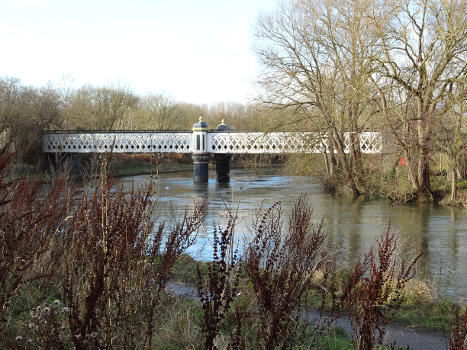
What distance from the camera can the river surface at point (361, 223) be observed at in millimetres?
10070

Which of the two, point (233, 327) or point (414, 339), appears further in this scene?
point (414, 339)

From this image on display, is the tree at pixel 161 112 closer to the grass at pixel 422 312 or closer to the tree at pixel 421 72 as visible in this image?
the tree at pixel 421 72

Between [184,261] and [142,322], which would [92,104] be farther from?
[142,322]

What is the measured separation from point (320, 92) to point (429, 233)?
1097 centimetres

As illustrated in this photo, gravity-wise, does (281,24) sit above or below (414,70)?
above

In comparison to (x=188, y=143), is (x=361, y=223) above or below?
below

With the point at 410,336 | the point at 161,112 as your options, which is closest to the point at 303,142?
the point at 410,336

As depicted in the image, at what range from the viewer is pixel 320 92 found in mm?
24609

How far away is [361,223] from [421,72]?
699 cm

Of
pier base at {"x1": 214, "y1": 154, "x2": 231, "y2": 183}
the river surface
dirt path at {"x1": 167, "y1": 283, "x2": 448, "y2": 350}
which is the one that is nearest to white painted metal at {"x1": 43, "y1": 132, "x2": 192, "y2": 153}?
pier base at {"x1": 214, "y1": 154, "x2": 231, "y2": 183}

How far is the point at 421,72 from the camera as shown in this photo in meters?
20.5

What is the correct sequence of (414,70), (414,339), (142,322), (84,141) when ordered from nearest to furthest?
(142,322) < (414,339) < (414,70) < (84,141)

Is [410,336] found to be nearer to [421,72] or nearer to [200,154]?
[421,72]

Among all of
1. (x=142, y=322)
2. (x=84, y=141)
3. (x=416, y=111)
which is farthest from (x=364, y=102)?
(x=84, y=141)
